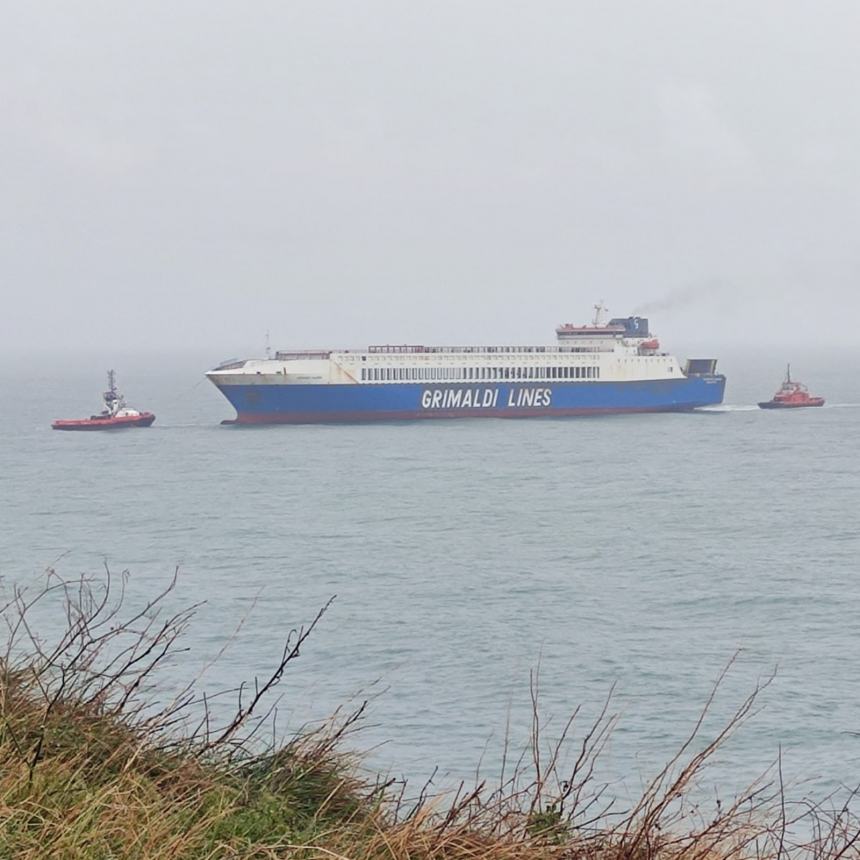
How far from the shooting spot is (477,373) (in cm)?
6372

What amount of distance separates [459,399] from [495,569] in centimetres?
3795

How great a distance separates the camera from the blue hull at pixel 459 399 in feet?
198

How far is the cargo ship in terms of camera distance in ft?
197

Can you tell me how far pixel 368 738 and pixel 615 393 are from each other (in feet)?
172

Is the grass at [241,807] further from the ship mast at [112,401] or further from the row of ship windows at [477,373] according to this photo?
the ship mast at [112,401]

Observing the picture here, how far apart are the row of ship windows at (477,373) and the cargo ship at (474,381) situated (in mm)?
49

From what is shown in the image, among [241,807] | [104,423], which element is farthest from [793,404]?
[241,807]

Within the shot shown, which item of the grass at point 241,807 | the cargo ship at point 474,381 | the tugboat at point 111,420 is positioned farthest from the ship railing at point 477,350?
the grass at point 241,807

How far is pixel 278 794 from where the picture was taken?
437 cm

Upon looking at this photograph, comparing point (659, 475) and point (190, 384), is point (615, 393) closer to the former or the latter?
point (659, 475)

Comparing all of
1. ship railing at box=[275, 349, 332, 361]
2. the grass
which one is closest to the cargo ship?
ship railing at box=[275, 349, 332, 361]

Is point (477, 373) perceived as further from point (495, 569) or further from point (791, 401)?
point (495, 569)

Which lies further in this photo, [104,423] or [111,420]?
[111,420]

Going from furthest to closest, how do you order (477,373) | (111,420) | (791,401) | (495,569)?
(791,401)
(477,373)
(111,420)
(495,569)
